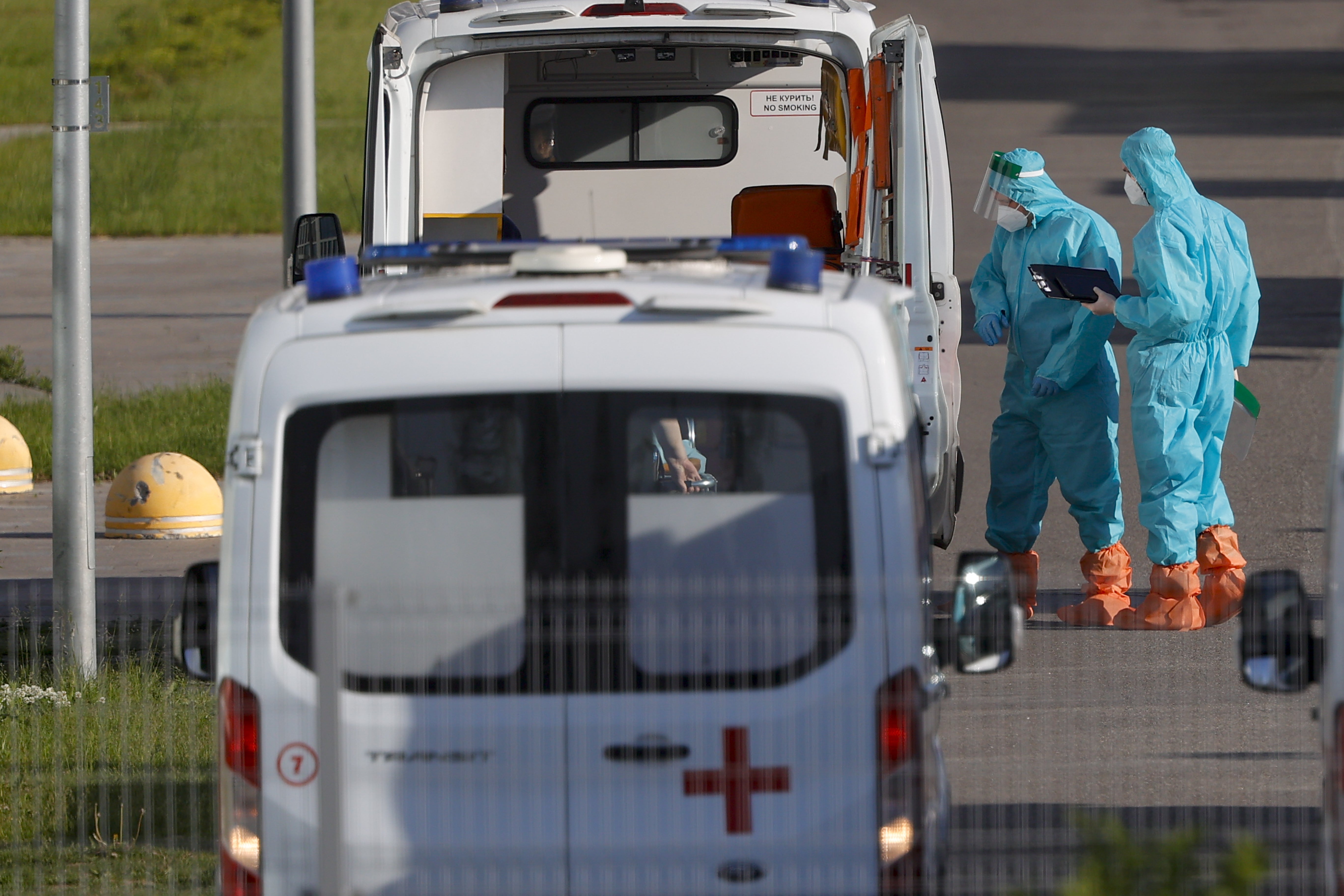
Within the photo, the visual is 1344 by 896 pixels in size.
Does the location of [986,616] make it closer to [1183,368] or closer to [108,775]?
[108,775]

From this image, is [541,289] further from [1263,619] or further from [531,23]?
[531,23]

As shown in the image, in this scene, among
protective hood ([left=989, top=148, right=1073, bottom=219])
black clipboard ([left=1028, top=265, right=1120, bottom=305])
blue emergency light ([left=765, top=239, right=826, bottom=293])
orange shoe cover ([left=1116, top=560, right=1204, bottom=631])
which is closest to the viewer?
blue emergency light ([left=765, top=239, right=826, bottom=293])

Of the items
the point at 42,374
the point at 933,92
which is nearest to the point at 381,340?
the point at 933,92

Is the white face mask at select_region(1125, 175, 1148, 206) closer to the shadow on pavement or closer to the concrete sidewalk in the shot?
the concrete sidewalk

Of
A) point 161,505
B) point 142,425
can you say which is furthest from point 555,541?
point 142,425

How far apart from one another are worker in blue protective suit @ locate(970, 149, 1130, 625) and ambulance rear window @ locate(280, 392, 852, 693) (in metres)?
4.42

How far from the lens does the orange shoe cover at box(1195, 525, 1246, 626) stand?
831 centimetres

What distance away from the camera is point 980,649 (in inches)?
170

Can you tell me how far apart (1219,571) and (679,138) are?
139 inches

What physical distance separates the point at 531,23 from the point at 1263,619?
192 inches

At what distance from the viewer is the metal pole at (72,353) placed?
24.4 feet

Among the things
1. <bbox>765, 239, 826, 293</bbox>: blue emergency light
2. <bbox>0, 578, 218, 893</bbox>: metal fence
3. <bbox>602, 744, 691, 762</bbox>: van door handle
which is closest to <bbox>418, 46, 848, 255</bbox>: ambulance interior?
<bbox>0, 578, 218, 893</bbox>: metal fence

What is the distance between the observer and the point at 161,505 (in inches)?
420

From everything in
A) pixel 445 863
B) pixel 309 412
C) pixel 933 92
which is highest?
pixel 933 92
